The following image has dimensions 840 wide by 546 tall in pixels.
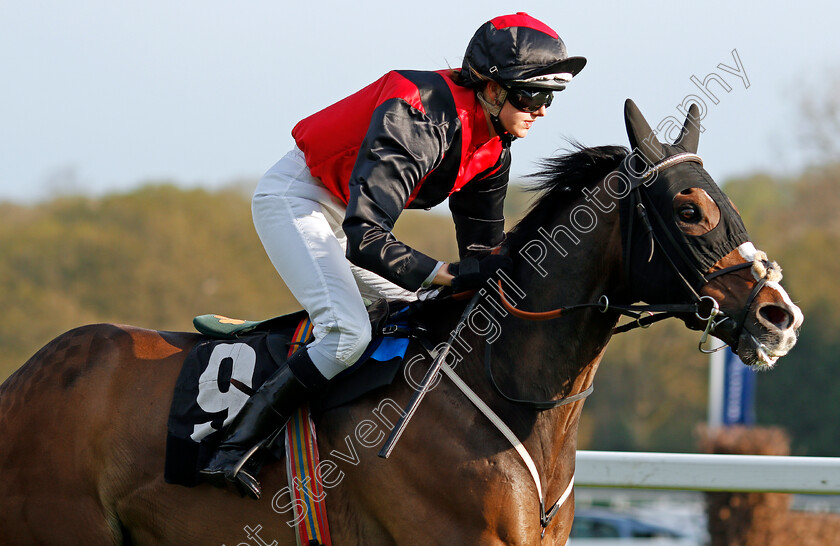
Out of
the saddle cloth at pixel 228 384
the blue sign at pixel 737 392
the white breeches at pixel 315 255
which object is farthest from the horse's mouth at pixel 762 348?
the blue sign at pixel 737 392

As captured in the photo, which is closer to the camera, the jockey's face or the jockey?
the jockey

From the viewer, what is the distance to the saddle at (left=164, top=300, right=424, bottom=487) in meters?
3.25

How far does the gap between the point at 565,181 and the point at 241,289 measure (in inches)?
932

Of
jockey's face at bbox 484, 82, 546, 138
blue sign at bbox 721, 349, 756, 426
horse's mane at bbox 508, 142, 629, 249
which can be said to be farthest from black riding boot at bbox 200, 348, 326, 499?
blue sign at bbox 721, 349, 756, 426

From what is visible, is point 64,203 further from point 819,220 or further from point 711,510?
point 711,510

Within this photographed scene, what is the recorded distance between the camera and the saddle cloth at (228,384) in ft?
10.7

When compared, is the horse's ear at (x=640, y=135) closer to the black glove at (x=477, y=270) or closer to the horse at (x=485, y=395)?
the horse at (x=485, y=395)

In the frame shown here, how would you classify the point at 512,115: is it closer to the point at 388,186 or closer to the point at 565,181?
the point at 565,181

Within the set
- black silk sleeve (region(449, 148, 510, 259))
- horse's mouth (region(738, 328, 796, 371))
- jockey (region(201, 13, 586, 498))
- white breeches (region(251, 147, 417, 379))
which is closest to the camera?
horse's mouth (region(738, 328, 796, 371))

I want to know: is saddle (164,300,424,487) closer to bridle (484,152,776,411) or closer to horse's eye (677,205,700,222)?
bridle (484,152,776,411)

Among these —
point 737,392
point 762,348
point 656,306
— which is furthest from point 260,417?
point 737,392

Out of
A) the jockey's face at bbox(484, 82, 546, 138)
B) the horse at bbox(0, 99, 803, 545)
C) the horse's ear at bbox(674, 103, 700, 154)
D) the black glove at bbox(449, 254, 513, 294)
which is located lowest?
the horse at bbox(0, 99, 803, 545)

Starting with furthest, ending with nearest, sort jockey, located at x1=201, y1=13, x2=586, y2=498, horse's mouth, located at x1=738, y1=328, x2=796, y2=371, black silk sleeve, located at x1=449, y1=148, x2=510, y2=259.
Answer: black silk sleeve, located at x1=449, y1=148, x2=510, y2=259 < jockey, located at x1=201, y1=13, x2=586, y2=498 < horse's mouth, located at x1=738, y1=328, x2=796, y2=371

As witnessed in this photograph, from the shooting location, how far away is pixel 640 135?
314 centimetres
